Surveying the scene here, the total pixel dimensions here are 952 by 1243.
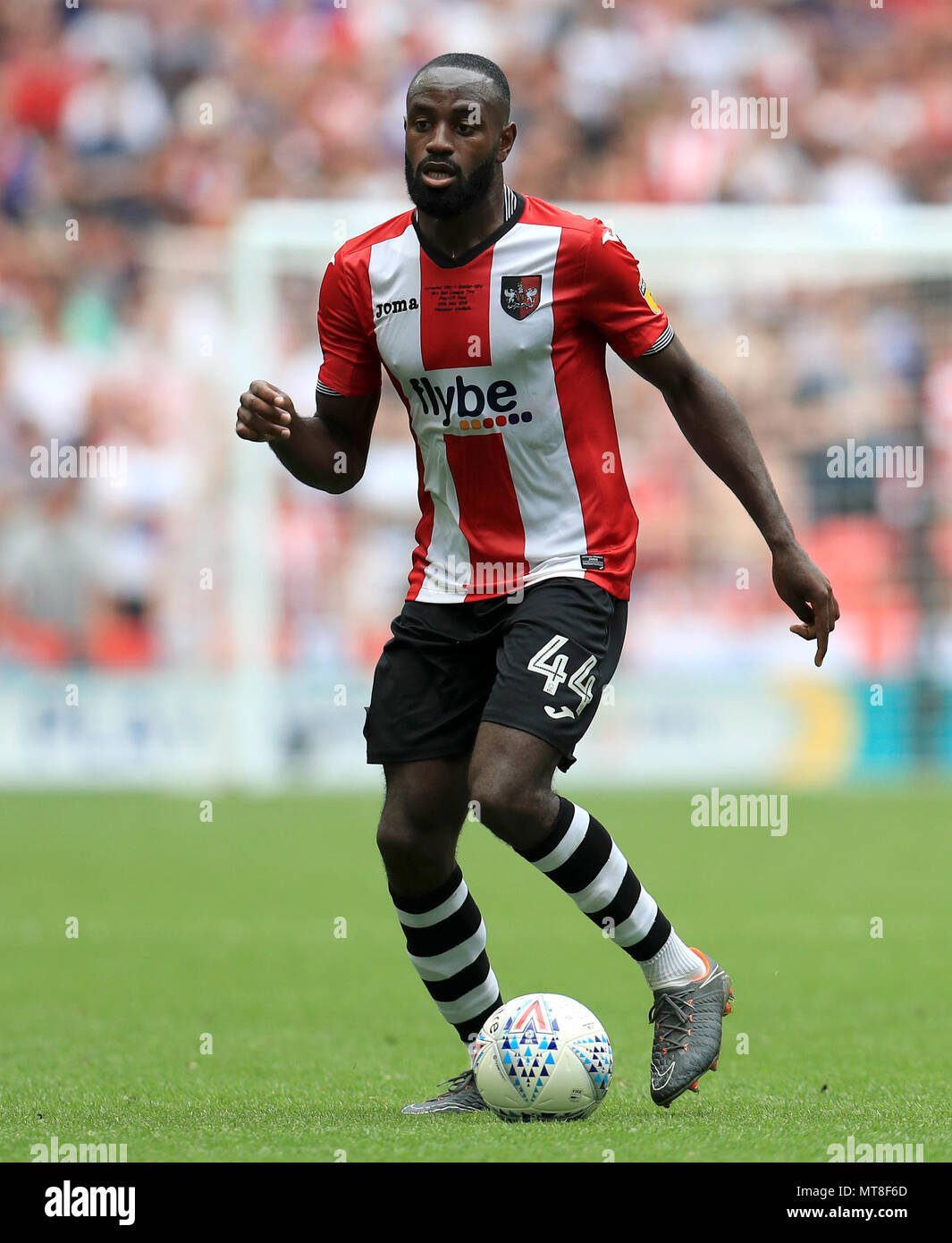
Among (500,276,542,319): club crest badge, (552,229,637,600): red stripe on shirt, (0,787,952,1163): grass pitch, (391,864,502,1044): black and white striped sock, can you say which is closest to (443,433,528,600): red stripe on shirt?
(552,229,637,600): red stripe on shirt

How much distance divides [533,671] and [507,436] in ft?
2.09

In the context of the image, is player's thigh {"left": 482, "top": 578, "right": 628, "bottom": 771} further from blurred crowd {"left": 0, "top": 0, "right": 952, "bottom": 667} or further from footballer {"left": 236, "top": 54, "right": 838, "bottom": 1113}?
blurred crowd {"left": 0, "top": 0, "right": 952, "bottom": 667}

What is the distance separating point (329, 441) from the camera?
17.4 feet

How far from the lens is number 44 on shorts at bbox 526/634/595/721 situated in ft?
15.4

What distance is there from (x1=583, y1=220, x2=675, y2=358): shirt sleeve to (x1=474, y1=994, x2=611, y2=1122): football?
1706 mm

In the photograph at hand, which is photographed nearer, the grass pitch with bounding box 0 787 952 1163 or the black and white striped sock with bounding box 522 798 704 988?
the grass pitch with bounding box 0 787 952 1163

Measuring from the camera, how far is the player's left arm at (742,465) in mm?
4832

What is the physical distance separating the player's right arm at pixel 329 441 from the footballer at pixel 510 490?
0.52 feet

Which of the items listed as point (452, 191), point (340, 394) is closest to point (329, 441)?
point (340, 394)

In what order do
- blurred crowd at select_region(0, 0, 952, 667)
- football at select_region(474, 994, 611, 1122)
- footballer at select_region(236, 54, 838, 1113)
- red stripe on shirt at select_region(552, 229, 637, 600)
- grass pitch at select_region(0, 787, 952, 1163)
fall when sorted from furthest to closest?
blurred crowd at select_region(0, 0, 952, 667) → red stripe on shirt at select_region(552, 229, 637, 600) → footballer at select_region(236, 54, 838, 1113) → football at select_region(474, 994, 611, 1122) → grass pitch at select_region(0, 787, 952, 1163)

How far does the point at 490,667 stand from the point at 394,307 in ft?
3.20

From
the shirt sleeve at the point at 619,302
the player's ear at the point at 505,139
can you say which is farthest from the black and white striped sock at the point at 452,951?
the player's ear at the point at 505,139

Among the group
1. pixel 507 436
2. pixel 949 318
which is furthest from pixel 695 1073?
pixel 949 318

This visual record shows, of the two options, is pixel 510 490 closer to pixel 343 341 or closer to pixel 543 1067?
pixel 343 341
